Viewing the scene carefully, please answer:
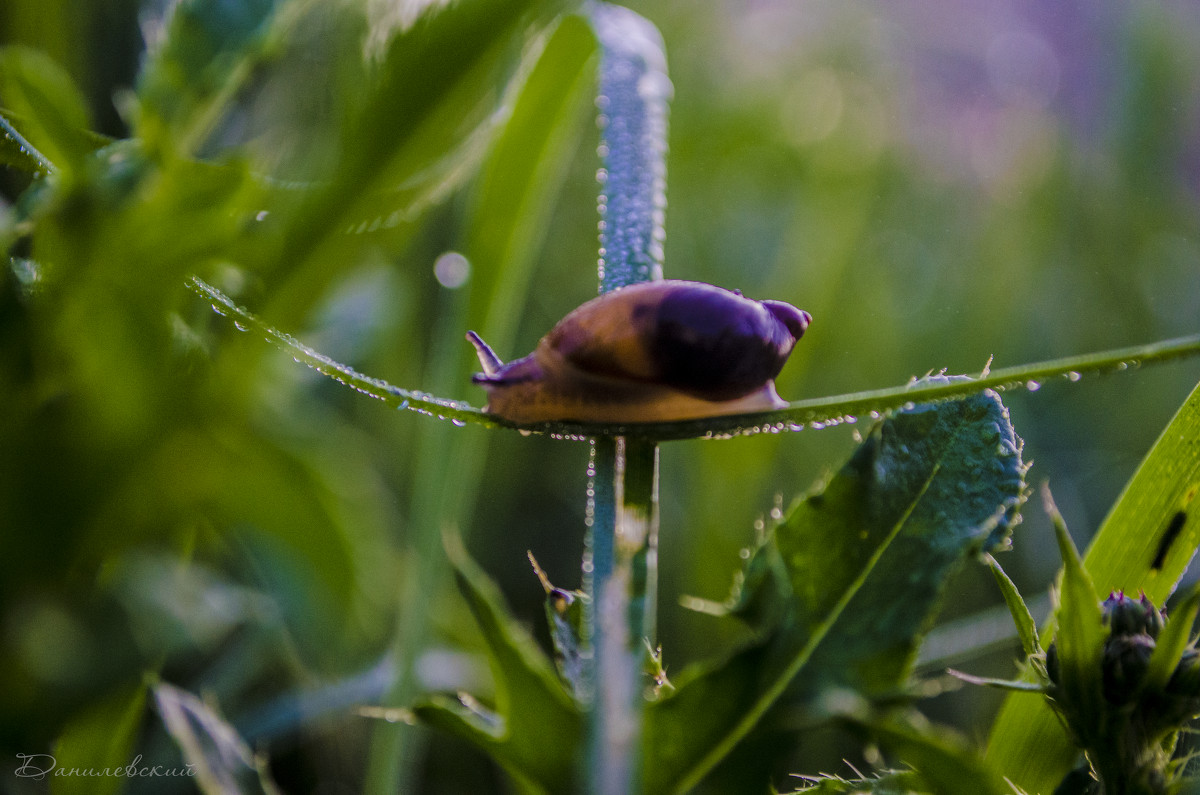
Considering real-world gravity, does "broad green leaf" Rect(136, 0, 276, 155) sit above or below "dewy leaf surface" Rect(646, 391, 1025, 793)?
above

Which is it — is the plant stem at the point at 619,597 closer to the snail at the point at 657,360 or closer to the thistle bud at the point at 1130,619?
the snail at the point at 657,360

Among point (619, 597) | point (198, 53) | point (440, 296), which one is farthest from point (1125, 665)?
point (440, 296)

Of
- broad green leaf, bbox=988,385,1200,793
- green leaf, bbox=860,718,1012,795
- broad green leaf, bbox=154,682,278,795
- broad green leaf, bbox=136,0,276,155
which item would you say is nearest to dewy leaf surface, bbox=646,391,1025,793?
green leaf, bbox=860,718,1012,795

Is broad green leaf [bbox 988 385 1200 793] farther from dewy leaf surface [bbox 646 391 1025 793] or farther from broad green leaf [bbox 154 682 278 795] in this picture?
broad green leaf [bbox 154 682 278 795]

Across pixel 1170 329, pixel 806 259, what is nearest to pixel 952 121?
pixel 1170 329

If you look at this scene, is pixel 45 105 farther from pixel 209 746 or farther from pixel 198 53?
pixel 209 746

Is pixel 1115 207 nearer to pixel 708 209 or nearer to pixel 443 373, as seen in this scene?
pixel 708 209

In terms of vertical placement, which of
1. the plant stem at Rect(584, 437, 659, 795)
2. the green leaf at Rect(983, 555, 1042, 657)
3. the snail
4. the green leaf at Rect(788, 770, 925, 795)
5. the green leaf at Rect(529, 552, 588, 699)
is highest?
the snail
